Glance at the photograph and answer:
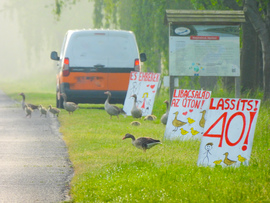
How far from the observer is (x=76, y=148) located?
12461 millimetres

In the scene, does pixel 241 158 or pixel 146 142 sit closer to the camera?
pixel 241 158

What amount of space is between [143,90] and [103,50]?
6.78ft

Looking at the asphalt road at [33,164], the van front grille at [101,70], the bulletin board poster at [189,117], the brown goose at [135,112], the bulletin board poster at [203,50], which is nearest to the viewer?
the asphalt road at [33,164]

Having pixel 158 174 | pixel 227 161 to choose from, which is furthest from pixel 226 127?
pixel 158 174

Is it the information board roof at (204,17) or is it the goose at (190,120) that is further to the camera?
the information board roof at (204,17)

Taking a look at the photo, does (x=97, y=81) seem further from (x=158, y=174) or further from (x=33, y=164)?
(x=158, y=174)

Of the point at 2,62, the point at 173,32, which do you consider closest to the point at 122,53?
the point at 173,32

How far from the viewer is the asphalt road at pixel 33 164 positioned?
8328mm

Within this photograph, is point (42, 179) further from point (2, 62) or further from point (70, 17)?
point (2, 62)

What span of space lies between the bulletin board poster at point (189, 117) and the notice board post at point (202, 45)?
4.67 m

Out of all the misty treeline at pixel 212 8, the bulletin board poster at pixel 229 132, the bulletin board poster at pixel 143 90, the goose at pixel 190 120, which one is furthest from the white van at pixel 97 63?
the bulletin board poster at pixel 229 132

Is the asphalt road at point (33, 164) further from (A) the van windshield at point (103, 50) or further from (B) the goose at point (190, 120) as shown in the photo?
(A) the van windshield at point (103, 50)

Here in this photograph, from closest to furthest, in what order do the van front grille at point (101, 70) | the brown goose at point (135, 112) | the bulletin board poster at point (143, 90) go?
the brown goose at point (135, 112) < the bulletin board poster at point (143, 90) < the van front grille at point (101, 70)

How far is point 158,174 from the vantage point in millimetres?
8805
